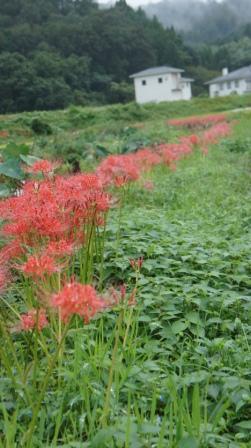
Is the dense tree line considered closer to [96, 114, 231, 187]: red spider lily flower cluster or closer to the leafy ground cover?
[96, 114, 231, 187]: red spider lily flower cluster

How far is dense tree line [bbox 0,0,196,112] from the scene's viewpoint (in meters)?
42.5

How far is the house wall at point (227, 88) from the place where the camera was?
197ft

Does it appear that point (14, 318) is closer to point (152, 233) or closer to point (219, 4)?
point (152, 233)

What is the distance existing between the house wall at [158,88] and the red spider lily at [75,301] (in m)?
54.3

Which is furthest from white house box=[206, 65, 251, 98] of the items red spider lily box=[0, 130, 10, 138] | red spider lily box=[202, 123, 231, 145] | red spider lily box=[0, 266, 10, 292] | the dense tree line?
red spider lily box=[0, 266, 10, 292]

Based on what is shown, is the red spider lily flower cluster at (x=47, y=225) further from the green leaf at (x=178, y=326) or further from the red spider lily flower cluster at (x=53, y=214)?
the green leaf at (x=178, y=326)

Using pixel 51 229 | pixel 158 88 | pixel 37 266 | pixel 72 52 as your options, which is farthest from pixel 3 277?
pixel 158 88

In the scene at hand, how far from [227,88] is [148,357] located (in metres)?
61.5

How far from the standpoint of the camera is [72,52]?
54.0 m

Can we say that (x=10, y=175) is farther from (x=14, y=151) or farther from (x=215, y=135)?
(x=215, y=135)

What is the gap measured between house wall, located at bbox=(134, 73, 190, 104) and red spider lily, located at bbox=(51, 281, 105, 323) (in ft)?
178

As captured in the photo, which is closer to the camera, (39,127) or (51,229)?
(51,229)

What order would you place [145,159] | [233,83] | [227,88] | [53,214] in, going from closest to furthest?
[53,214], [145,159], [233,83], [227,88]

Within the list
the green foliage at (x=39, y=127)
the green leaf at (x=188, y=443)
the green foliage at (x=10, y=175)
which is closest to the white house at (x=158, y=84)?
the green foliage at (x=39, y=127)
